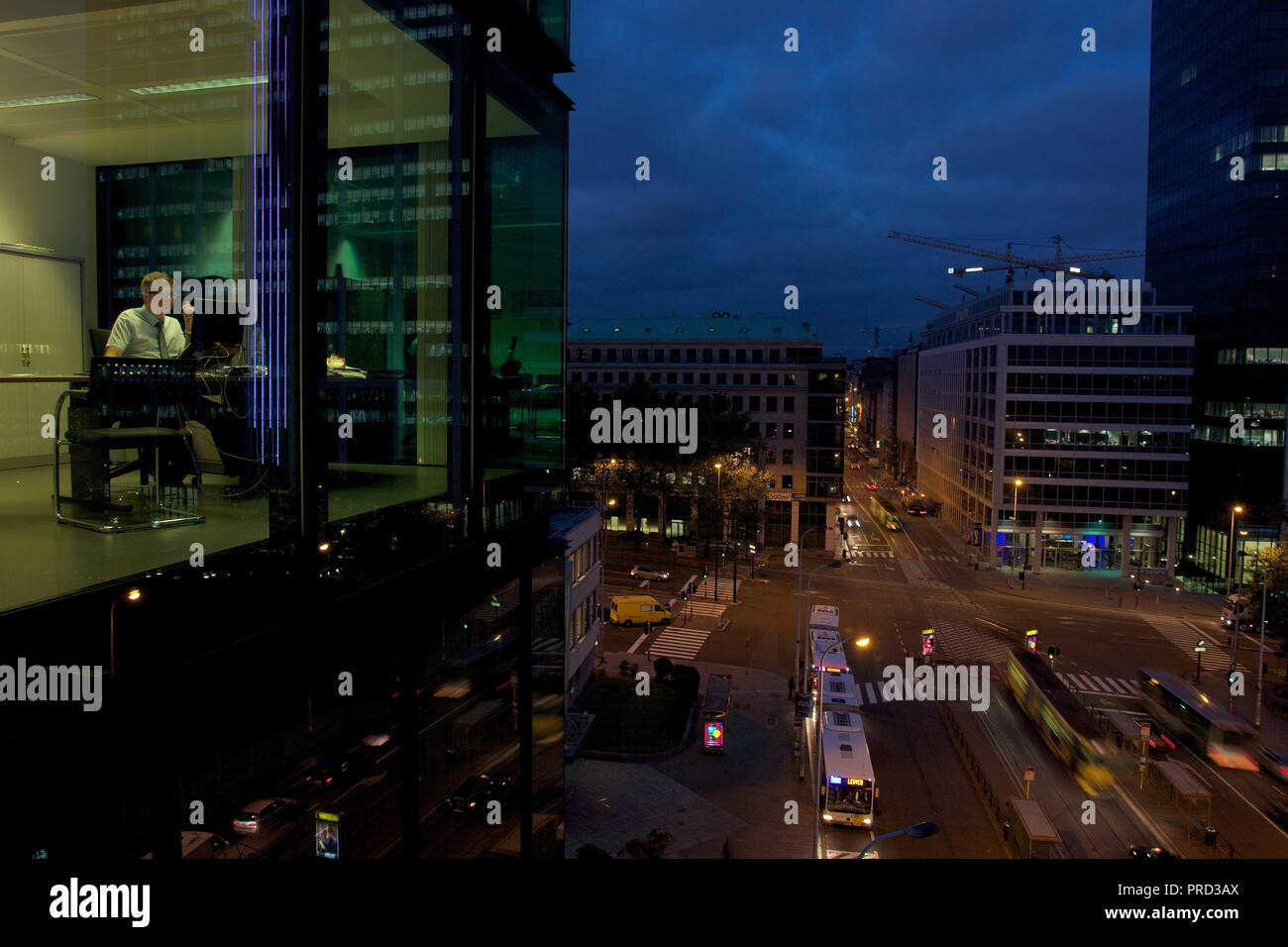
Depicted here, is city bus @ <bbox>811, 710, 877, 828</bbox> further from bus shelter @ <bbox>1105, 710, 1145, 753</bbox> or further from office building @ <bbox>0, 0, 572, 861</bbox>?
office building @ <bbox>0, 0, 572, 861</bbox>

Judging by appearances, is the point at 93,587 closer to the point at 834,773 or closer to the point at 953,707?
the point at 834,773

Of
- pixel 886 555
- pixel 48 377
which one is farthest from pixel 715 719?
pixel 886 555

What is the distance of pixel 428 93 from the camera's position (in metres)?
5.26

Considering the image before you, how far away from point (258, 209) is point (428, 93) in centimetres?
208

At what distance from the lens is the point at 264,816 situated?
145 inches

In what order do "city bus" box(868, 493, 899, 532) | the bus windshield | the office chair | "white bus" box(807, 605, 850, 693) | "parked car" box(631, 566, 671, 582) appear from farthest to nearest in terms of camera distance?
"city bus" box(868, 493, 899, 532) < "parked car" box(631, 566, 671, 582) < "white bus" box(807, 605, 850, 693) < the bus windshield < the office chair

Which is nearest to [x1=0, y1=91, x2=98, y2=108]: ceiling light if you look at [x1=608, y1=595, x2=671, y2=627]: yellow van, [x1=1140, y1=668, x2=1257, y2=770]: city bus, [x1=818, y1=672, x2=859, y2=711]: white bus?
[x1=818, y1=672, x2=859, y2=711]: white bus

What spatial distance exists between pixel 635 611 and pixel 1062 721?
18.9m

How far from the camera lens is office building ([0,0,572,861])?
2.93 meters

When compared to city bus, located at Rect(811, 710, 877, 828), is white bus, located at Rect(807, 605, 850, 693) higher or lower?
higher

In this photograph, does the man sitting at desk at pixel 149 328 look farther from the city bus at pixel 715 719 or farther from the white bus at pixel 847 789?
the city bus at pixel 715 719

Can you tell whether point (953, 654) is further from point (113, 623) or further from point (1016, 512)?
point (113, 623)

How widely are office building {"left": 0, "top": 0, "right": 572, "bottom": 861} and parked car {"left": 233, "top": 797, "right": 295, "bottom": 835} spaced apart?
8 cm

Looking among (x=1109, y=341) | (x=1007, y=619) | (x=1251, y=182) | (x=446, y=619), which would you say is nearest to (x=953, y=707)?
(x=1007, y=619)
